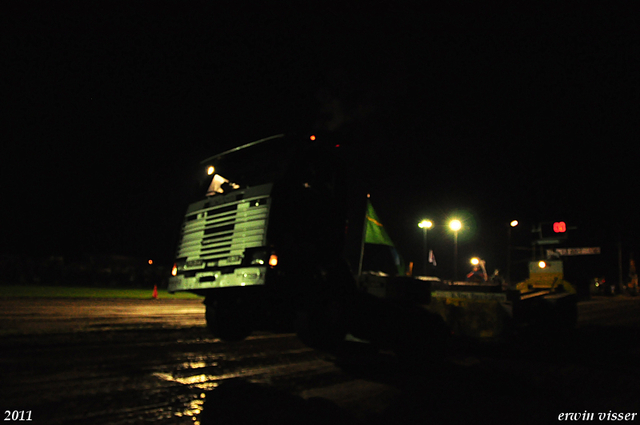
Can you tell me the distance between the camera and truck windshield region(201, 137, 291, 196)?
6.97 metres

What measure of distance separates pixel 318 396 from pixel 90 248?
93.3ft

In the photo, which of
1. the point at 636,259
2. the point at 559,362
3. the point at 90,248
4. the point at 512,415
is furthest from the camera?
the point at 636,259

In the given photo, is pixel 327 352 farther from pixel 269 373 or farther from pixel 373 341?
pixel 269 373

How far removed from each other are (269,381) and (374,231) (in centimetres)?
375

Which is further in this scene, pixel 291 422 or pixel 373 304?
pixel 373 304

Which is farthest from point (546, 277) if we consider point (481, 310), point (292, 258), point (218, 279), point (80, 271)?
point (80, 271)

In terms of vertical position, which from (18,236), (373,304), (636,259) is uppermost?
(636,259)

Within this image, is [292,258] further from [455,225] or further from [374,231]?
[455,225]

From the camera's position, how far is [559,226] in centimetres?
1478

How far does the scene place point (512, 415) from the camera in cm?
436

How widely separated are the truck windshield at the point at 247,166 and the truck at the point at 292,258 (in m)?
0.02

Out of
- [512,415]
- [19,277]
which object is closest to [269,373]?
[512,415]

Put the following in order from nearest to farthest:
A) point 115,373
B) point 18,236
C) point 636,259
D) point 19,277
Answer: point 115,373, point 19,277, point 18,236, point 636,259

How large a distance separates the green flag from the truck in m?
0.04
